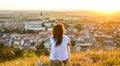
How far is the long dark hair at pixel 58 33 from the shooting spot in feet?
20.0

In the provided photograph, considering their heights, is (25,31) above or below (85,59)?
below

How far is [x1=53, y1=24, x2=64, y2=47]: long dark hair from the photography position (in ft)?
20.0

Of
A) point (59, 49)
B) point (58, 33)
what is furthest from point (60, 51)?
point (58, 33)

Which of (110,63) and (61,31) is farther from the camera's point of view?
(110,63)

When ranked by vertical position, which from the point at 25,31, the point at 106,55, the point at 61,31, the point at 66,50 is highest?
the point at 61,31

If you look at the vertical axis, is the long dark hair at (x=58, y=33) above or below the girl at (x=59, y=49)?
above

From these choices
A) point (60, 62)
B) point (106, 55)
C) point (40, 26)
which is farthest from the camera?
point (40, 26)

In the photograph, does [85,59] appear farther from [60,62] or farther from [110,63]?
[60,62]

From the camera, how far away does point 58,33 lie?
613 cm

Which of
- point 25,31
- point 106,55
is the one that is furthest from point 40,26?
point 106,55

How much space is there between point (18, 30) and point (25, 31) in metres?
1.45

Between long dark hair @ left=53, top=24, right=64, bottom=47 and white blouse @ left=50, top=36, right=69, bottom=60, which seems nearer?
long dark hair @ left=53, top=24, right=64, bottom=47

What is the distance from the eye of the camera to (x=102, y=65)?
21.9 feet

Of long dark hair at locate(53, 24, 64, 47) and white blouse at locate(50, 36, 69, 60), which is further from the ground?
long dark hair at locate(53, 24, 64, 47)
